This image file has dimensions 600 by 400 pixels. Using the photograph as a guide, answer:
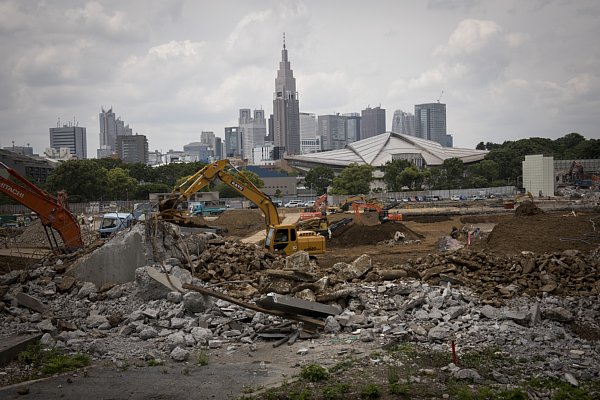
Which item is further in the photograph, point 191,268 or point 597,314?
point 191,268

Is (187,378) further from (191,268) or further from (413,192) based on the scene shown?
(413,192)

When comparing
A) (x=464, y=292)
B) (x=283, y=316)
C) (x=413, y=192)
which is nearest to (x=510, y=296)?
(x=464, y=292)

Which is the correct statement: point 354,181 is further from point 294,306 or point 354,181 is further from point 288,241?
point 294,306

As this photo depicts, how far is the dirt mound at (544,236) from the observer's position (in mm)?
23219

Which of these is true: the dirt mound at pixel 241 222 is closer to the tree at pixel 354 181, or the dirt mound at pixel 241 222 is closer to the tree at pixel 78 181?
the tree at pixel 78 181

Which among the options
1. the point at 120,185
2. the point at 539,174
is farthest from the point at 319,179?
the point at 539,174

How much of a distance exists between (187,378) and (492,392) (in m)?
4.84

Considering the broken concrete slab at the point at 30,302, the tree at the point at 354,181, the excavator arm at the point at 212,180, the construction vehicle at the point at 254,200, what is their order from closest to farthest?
the broken concrete slab at the point at 30,302 < the construction vehicle at the point at 254,200 < the excavator arm at the point at 212,180 < the tree at the point at 354,181

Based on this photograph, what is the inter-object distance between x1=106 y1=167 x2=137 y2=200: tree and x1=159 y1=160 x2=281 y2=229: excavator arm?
2168 inches

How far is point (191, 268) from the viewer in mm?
17734

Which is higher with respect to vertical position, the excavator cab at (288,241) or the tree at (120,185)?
the tree at (120,185)

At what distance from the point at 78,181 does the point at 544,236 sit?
57208mm

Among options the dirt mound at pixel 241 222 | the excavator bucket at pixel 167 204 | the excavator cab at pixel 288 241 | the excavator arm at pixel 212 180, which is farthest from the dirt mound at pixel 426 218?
the excavator bucket at pixel 167 204

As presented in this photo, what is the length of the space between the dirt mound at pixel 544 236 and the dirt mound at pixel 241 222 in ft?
64.4
